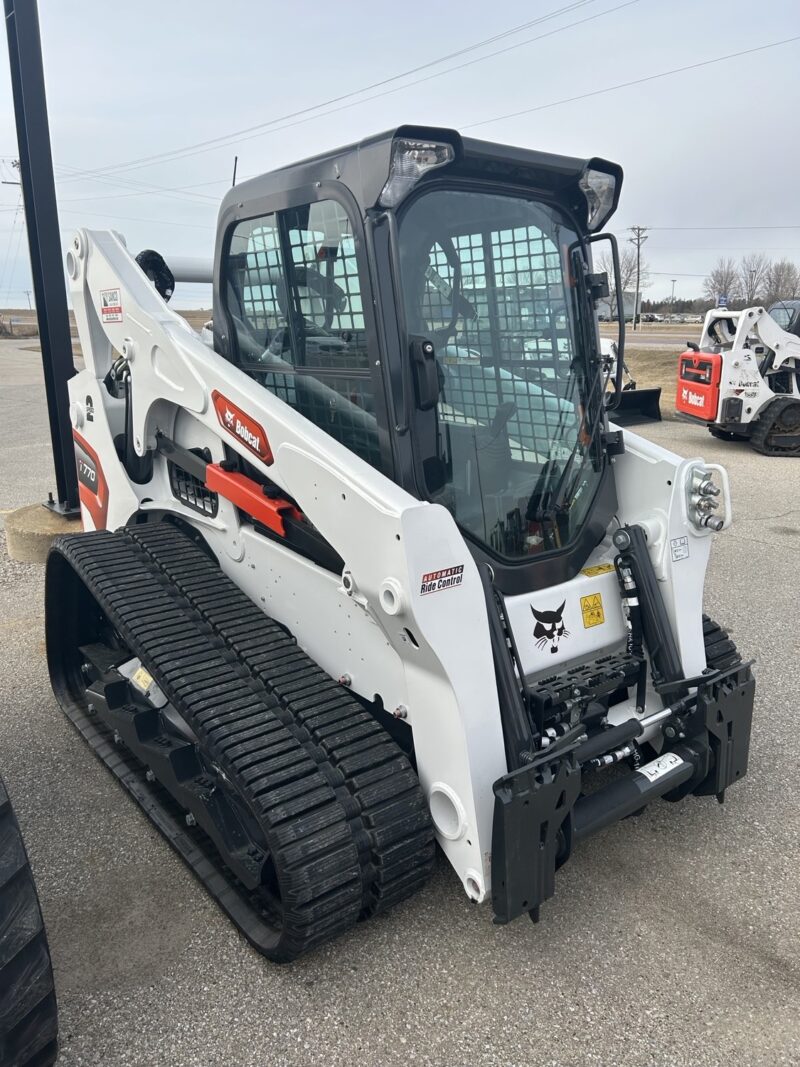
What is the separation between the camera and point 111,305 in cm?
385

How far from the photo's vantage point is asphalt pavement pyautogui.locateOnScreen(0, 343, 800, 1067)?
2.27 metres

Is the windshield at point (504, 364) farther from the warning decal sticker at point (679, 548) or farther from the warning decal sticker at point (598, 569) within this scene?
the warning decal sticker at point (679, 548)

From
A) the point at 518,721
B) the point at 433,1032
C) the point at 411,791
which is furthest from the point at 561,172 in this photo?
the point at 433,1032

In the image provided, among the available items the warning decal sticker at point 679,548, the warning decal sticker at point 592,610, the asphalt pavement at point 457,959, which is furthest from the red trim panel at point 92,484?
the warning decal sticker at point 679,548

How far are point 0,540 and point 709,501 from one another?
5.87 meters

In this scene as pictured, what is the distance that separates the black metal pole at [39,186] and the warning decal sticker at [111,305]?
85.2 inches

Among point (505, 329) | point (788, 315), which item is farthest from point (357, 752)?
point (788, 315)

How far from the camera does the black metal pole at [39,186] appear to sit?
19.4 feet

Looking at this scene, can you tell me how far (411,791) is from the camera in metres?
2.55

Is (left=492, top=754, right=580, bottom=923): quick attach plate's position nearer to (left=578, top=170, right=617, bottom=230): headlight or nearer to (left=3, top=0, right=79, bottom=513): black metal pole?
(left=578, top=170, right=617, bottom=230): headlight

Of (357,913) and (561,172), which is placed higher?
(561,172)

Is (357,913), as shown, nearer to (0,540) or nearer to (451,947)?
(451,947)

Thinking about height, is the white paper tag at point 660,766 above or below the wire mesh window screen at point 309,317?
below

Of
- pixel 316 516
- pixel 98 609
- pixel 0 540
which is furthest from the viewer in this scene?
pixel 0 540
